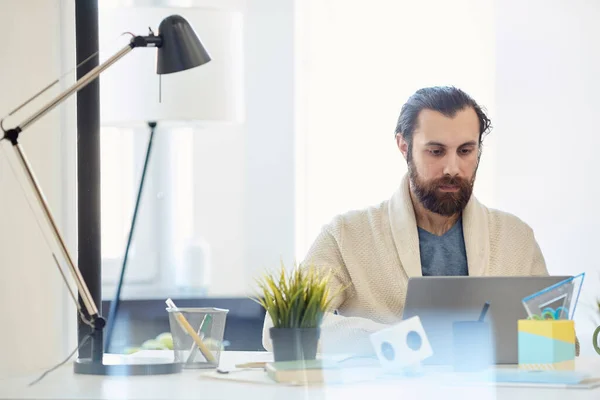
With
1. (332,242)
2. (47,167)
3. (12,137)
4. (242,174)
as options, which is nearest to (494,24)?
→ (242,174)

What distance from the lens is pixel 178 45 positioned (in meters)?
1.30

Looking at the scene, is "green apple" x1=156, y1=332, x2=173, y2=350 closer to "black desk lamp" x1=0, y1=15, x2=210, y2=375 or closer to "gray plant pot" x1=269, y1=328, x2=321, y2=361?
"black desk lamp" x1=0, y1=15, x2=210, y2=375

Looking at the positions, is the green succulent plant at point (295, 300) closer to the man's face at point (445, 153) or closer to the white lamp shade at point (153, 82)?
the man's face at point (445, 153)

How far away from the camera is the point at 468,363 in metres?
1.20

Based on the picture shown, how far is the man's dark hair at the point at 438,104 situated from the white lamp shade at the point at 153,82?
0.42 metres

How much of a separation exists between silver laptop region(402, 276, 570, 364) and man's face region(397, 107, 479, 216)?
0.64 metres

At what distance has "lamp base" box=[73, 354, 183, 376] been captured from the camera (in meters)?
1.20

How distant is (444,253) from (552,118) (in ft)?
2.61

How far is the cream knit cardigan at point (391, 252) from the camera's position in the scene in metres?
1.81

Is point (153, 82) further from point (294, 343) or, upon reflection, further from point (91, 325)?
point (294, 343)

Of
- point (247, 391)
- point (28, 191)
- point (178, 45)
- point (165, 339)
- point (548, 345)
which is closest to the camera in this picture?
point (247, 391)

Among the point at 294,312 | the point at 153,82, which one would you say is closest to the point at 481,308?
the point at 294,312

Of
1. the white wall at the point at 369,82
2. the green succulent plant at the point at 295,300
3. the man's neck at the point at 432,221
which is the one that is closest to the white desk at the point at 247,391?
the green succulent plant at the point at 295,300

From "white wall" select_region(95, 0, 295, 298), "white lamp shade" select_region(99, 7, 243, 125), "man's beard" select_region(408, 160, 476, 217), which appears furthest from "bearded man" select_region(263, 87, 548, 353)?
"white wall" select_region(95, 0, 295, 298)
